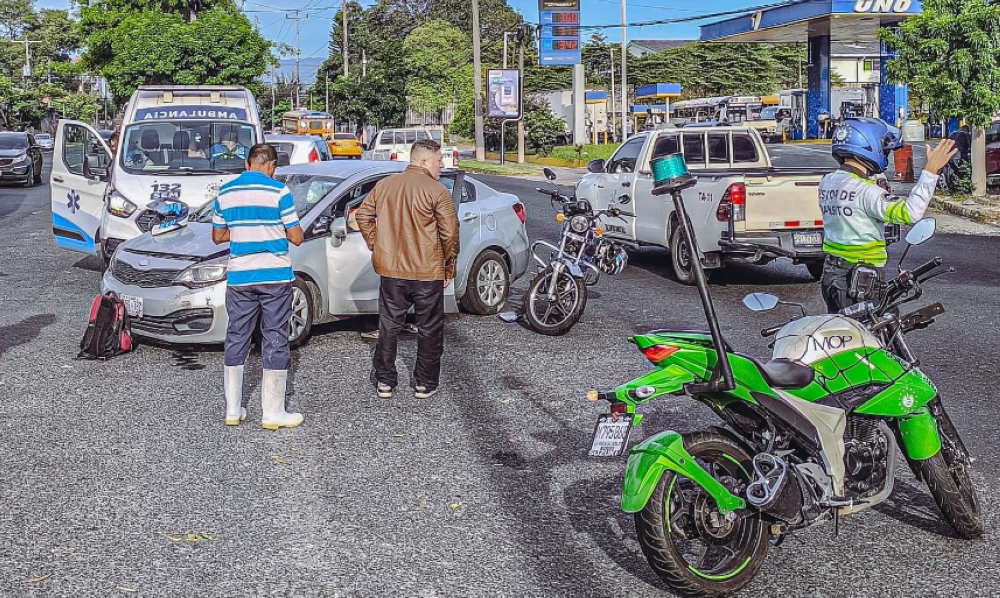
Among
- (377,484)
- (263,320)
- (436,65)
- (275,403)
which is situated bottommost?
(377,484)

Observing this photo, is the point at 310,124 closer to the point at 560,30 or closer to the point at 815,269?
the point at 560,30

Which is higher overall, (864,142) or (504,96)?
(504,96)

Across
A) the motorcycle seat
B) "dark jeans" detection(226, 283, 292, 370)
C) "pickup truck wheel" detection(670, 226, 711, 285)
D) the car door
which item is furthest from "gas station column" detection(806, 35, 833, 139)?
the motorcycle seat

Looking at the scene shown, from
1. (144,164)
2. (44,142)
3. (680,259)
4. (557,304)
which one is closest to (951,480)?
(557,304)

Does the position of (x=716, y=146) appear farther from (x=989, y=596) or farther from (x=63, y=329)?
(x=989, y=596)

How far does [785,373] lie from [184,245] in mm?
6408

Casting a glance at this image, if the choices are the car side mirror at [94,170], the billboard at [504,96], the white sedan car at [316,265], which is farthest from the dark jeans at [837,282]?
the billboard at [504,96]

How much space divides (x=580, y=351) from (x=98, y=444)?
4184 mm

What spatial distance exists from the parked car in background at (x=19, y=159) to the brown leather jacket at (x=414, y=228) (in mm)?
28393

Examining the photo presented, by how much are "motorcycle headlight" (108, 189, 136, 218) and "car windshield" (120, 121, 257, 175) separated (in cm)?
67

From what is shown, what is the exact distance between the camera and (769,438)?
15.7ft

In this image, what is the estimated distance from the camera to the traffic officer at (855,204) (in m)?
6.34

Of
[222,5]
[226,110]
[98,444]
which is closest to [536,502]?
→ [98,444]

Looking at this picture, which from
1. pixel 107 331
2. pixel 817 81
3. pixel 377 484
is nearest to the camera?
pixel 377 484
